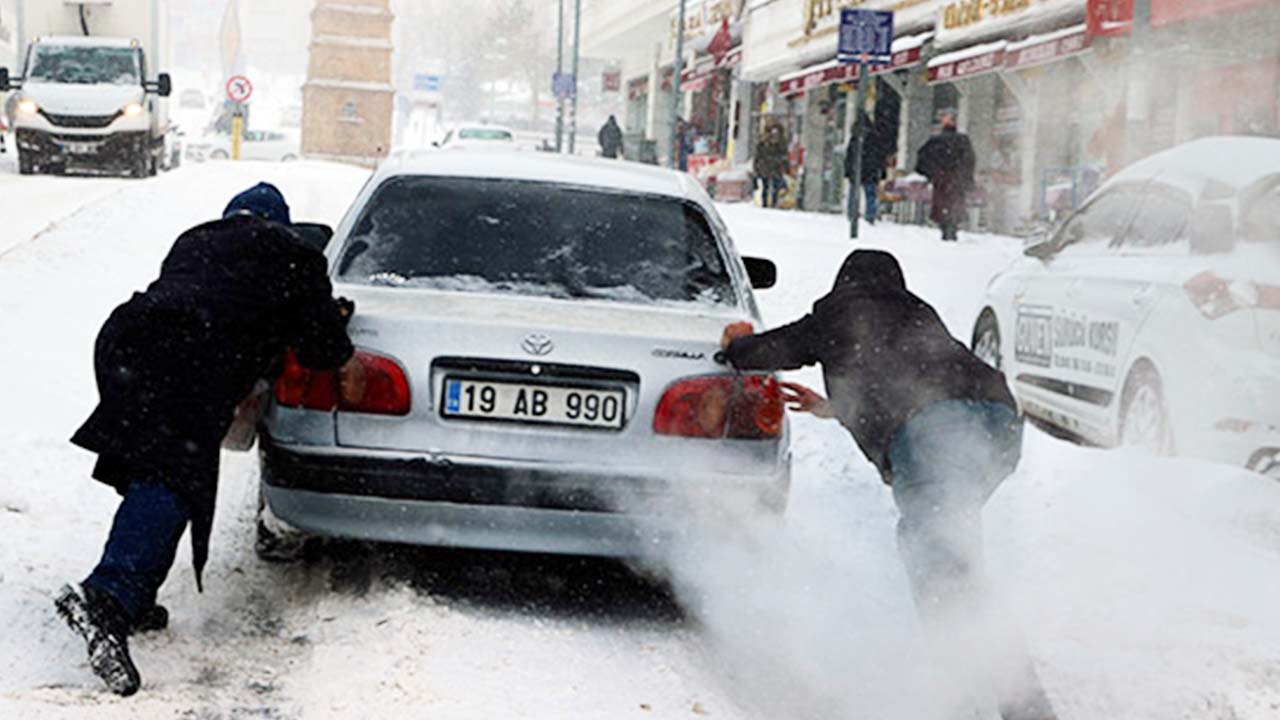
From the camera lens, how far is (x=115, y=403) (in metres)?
4.69

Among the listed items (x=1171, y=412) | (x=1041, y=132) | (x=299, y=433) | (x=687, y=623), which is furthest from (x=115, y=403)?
(x=1041, y=132)

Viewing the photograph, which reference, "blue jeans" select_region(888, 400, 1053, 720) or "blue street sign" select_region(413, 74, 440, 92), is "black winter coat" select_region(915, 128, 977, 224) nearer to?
"blue jeans" select_region(888, 400, 1053, 720)

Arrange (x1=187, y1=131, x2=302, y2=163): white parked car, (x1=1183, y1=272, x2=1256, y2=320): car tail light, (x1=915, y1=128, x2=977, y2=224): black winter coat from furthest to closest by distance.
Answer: (x1=187, y1=131, x2=302, y2=163): white parked car
(x1=915, y1=128, x2=977, y2=224): black winter coat
(x1=1183, y1=272, x2=1256, y2=320): car tail light

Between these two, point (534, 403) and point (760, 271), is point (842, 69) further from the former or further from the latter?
point (534, 403)

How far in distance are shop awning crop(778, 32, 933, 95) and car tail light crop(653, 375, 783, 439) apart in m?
19.3

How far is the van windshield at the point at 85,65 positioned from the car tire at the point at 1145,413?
2495 cm

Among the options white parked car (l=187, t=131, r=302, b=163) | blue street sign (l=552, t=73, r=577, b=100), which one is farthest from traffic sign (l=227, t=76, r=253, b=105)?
blue street sign (l=552, t=73, r=577, b=100)

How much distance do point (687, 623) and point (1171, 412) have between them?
10.2 ft

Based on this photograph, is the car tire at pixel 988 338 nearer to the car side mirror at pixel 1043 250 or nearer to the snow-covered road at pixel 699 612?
the car side mirror at pixel 1043 250

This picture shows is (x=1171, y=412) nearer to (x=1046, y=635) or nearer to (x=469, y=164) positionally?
(x=1046, y=635)

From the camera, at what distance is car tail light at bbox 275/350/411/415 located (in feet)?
17.3

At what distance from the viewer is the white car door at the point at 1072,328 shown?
901cm

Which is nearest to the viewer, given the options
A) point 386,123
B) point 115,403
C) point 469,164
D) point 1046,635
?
point 115,403

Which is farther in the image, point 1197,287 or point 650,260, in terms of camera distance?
point 1197,287
